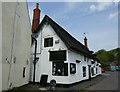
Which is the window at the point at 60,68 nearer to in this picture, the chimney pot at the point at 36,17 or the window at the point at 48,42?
the window at the point at 48,42

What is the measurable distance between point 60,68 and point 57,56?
1282mm

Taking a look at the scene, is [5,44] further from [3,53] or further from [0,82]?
[0,82]

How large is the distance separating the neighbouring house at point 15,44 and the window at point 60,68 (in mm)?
2703

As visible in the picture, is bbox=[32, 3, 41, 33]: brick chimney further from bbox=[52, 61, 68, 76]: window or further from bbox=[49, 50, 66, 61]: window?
bbox=[52, 61, 68, 76]: window

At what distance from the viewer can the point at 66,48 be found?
612 inches

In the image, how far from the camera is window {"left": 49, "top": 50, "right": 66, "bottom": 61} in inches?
613

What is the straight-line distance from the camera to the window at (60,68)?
15141 millimetres

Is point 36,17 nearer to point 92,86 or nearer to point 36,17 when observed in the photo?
point 36,17

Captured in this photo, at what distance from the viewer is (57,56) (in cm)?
1595

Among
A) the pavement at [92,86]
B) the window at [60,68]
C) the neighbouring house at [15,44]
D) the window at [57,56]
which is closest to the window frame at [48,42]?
the window at [57,56]

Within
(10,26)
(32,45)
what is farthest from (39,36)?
(10,26)

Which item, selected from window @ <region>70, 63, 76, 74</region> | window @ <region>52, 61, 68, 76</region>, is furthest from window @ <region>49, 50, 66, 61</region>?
window @ <region>70, 63, 76, 74</region>

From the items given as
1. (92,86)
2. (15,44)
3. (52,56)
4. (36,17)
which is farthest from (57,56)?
(36,17)

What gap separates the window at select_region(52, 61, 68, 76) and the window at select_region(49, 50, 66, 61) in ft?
1.35
